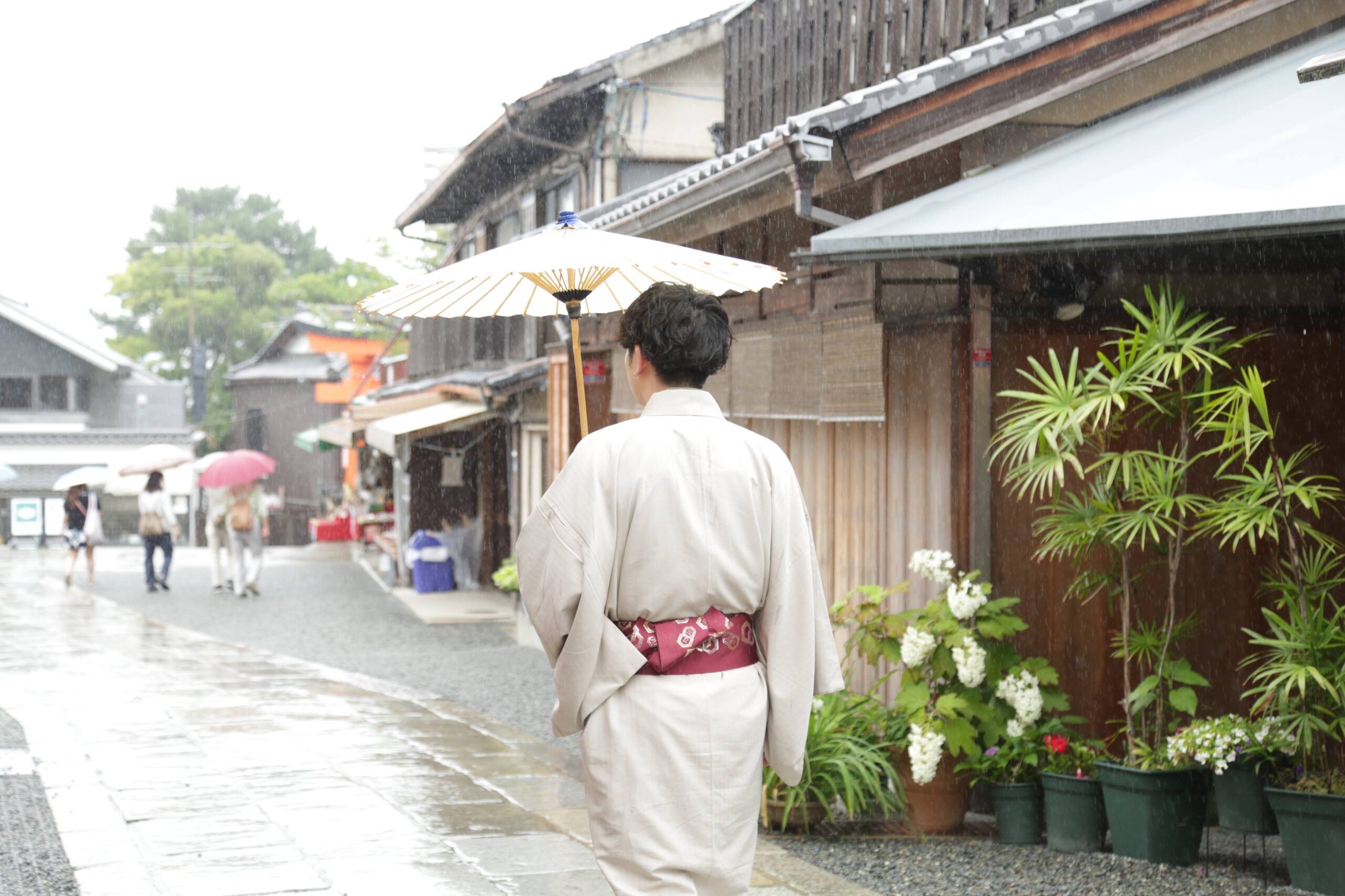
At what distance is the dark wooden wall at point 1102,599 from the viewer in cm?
647

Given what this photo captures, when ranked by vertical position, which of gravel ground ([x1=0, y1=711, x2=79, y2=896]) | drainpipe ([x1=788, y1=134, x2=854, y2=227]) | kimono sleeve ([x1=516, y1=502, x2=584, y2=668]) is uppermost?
drainpipe ([x1=788, y1=134, x2=854, y2=227])

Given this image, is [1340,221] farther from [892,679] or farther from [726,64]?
[726,64]

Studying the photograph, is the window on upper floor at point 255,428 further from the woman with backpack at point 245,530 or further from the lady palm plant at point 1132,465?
the lady palm plant at point 1132,465

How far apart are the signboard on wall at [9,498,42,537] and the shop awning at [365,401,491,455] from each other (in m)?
20.2

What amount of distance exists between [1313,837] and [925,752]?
156cm

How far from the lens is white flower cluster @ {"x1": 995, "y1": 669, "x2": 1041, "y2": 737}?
6.08 metres

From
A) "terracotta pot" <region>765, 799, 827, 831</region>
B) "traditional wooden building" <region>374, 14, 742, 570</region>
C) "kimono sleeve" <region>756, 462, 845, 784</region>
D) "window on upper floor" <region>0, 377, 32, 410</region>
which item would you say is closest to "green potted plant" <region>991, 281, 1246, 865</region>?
"terracotta pot" <region>765, 799, 827, 831</region>

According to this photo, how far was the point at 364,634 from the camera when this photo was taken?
15828mm

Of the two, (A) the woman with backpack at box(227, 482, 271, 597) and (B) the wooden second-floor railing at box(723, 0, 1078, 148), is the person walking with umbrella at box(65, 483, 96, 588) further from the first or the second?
(B) the wooden second-floor railing at box(723, 0, 1078, 148)

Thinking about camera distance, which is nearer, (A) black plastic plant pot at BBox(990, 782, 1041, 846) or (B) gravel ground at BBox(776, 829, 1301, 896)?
(B) gravel ground at BBox(776, 829, 1301, 896)

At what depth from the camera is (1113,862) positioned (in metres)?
5.75

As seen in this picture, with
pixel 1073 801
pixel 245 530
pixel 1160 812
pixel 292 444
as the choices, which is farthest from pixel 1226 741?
pixel 292 444

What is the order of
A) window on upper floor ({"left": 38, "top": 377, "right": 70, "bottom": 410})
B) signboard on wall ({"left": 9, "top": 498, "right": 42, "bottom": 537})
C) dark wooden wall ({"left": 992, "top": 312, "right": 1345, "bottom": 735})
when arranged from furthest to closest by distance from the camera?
window on upper floor ({"left": 38, "top": 377, "right": 70, "bottom": 410}) → signboard on wall ({"left": 9, "top": 498, "right": 42, "bottom": 537}) → dark wooden wall ({"left": 992, "top": 312, "right": 1345, "bottom": 735})

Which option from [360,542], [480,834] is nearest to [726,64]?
[480,834]
